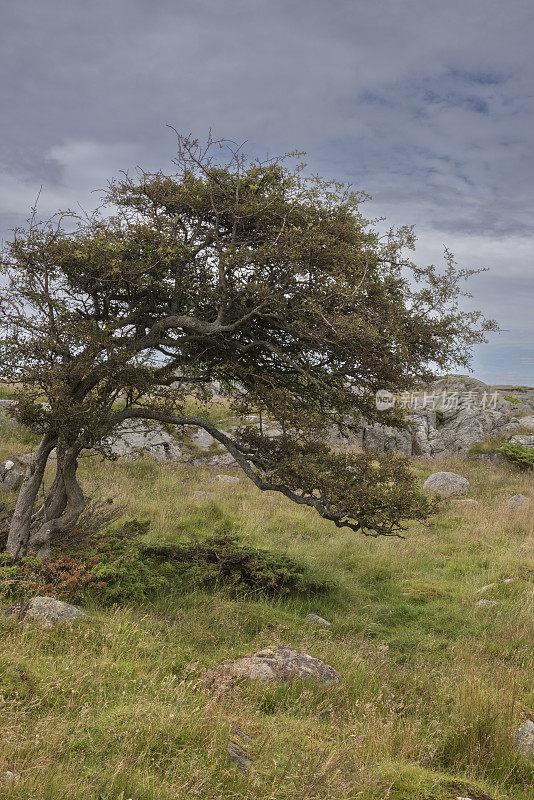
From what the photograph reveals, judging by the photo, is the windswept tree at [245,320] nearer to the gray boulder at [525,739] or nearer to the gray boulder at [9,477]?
the gray boulder at [525,739]

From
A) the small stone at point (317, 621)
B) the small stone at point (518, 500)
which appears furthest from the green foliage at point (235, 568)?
the small stone at point (518, 500)

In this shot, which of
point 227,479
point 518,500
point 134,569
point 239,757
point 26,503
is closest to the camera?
point 239,757

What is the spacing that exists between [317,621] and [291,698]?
3610mm

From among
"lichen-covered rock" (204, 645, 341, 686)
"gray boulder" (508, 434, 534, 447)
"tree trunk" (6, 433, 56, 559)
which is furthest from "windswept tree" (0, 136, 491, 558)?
"gray boulder" (508, 434, 534, 447)

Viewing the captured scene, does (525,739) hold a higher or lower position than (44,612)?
lower

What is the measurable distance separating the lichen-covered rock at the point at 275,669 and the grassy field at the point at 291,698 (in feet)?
0.55

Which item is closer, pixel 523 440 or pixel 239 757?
pixel 239 757

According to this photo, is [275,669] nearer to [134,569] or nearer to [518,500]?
[134,569]

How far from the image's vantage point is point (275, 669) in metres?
6.78

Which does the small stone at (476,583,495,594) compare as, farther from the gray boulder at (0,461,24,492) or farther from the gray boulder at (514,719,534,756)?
the gray boulder at (0,461,24,492)

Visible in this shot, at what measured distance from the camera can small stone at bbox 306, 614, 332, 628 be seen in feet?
31.9

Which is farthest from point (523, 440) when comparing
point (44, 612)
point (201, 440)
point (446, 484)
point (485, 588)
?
point (44, 612)

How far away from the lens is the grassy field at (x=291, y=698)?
426 cm

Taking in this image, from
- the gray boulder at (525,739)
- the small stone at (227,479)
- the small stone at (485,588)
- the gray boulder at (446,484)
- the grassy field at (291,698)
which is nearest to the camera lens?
the grassy field at (291,698)
